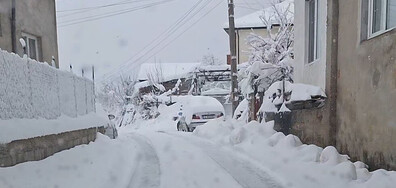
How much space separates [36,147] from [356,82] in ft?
17.0

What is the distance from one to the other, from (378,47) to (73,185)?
15.3ft

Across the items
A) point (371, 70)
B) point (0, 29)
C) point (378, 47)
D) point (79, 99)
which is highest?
point (0, 29)

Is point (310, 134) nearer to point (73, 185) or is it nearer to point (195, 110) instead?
point (73, 185)

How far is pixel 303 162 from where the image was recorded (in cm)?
586

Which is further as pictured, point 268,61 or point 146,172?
point 268,61

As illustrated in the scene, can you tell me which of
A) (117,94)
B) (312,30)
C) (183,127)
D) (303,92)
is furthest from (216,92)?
(303,92)

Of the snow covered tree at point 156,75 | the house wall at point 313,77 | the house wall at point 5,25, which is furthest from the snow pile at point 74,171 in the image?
the snow covered tree at point 156,75

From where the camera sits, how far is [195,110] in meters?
16.5

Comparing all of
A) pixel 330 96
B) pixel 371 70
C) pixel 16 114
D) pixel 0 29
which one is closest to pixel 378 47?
pixel 371 70

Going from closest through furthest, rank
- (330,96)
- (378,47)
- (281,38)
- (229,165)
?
(378,47)
(229,165)
(330,96)
(281,38)

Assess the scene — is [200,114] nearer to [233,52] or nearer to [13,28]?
[233,52]

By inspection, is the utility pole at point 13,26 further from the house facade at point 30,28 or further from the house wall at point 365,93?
the house wall at point 365,93

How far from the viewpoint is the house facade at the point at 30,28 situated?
8.12m

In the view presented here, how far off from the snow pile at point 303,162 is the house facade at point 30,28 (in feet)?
19.0
